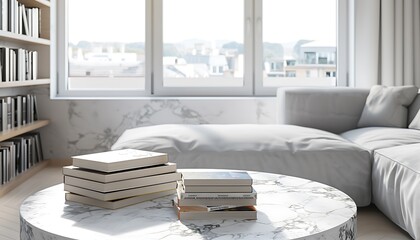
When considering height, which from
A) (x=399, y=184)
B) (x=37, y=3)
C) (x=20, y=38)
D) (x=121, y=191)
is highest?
(x=37, y=3)

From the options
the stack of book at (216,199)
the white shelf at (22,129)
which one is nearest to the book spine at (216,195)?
the stack of book at (216,199)

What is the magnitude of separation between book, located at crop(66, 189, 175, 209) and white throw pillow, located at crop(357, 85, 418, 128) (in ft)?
7.04

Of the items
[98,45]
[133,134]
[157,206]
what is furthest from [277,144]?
[98,45]

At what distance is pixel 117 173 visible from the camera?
1.40 metres

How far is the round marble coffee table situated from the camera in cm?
120

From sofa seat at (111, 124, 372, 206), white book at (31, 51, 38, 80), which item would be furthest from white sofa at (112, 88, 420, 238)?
white book at (31, 51, 38, 80)

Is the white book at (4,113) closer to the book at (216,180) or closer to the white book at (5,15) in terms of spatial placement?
the white book at (5,15)

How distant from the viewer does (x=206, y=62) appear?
459 centimetres

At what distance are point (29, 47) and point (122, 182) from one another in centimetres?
306

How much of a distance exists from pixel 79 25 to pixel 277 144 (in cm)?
238

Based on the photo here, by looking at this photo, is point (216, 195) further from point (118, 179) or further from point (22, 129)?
point (22, 129)

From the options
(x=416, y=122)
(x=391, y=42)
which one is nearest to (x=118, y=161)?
(x=416, y=122)

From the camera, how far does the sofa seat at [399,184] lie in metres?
2.17

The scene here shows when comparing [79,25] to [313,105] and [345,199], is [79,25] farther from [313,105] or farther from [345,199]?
[345,199]
